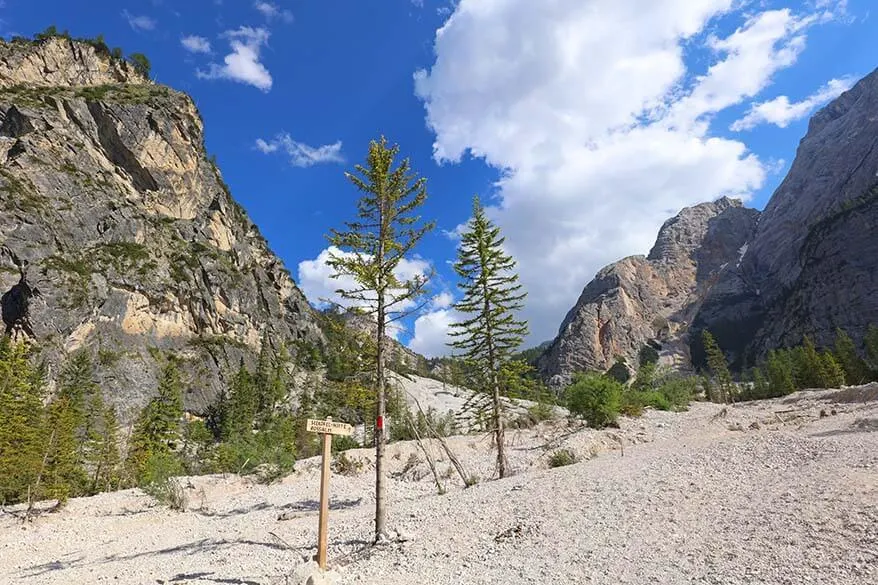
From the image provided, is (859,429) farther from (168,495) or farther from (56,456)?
(56,456)

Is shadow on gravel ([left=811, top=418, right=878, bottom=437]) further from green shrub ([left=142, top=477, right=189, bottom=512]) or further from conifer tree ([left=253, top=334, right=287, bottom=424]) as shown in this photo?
conifer tree ([left=253, top=334, right=287, bottom=424])

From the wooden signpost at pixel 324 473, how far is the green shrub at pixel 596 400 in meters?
23.0

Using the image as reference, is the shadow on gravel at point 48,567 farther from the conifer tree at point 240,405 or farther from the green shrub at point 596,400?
the conifer tree at point 240,405

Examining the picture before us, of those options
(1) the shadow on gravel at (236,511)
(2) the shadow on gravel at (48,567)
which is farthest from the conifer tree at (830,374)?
(2) the shadow on gravel at (48,567)

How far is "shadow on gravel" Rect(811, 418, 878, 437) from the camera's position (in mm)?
14586

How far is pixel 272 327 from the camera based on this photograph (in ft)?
342

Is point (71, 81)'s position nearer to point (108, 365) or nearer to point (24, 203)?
point (24, 203)

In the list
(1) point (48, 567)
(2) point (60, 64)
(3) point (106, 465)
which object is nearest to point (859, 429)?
(1) point (48, 567)

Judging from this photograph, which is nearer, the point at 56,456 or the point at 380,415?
the point at 380,415

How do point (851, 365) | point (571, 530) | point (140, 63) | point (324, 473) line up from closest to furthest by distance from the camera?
point (571, 530) → point (324, 473) → point (851, 365) → point (140, 63)

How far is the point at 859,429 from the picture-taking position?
49.3 ft

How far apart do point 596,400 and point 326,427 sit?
2374 centimetres

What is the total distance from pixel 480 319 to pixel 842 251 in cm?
13884

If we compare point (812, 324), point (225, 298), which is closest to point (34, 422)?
point (225, 298)
